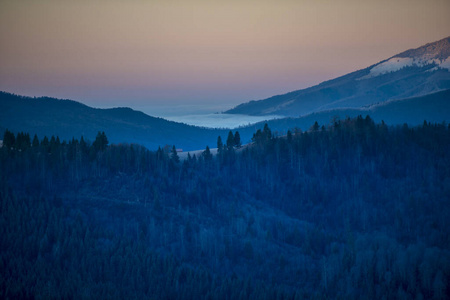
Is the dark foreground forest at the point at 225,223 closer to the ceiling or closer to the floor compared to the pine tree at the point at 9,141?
closer to the floor

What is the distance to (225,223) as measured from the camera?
159 metres

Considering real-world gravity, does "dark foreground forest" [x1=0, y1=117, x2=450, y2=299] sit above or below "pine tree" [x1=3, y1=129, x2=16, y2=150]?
below

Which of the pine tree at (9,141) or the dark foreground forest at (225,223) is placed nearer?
the dark foreground forest at (225,223)

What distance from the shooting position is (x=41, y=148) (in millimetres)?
170625

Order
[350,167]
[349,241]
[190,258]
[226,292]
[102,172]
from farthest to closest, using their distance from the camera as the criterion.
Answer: [350,167] < [102,172] < [349,241] < [190,258] < [226,292]

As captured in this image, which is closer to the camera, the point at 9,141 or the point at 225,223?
the point at 225,223

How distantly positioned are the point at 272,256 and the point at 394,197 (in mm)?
61371

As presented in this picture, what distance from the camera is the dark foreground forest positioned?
121 metres

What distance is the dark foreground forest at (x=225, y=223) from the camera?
120875 mm

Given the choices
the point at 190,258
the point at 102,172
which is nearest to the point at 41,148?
the point at 102,172

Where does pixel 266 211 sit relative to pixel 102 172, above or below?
below

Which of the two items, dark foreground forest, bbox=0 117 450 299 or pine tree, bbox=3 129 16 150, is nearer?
dark foreground forest, bbox=0 117 450 299

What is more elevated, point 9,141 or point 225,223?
point 9,141

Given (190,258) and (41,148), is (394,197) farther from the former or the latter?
(41,148)
